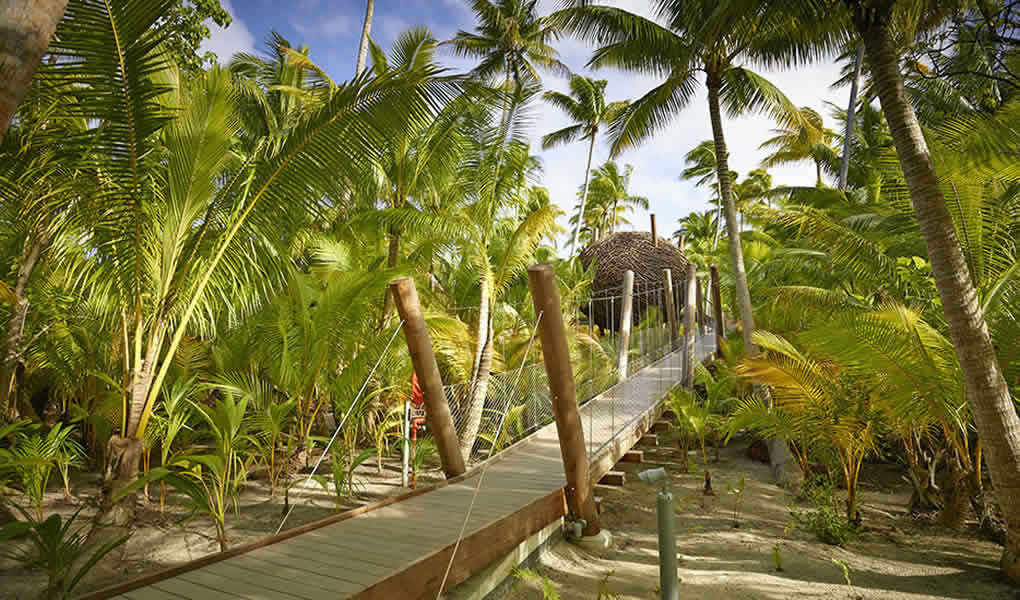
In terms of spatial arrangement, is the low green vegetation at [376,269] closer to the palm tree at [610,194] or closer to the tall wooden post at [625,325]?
the tall wooden post at [625,325]

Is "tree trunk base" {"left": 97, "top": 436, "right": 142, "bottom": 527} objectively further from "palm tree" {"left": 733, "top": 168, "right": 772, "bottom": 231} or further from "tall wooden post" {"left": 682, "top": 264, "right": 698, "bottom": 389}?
"palm tree" {"left": 733, "top": 168, "right": 772, "bottom": 231}

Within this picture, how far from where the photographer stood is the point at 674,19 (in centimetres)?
731

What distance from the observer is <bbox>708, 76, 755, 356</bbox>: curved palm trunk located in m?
7.40

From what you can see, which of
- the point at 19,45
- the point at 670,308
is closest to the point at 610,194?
the point at 670,308

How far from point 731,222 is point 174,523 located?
7.89m

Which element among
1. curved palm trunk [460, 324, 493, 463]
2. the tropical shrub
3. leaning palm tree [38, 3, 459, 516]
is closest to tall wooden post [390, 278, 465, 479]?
leaning palm tree [38, 3, 459, 516]

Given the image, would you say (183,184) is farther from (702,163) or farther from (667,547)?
(702,163)

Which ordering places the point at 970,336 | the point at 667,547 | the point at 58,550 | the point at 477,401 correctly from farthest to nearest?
1. the point at 477,401
2. the point at 970,336
3. the point at 58,550
4. the point at 667,547

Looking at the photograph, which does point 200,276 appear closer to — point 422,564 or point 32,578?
point 32,578

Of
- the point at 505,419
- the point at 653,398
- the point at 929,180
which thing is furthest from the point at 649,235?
the point at 929,180

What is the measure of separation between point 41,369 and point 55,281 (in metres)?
1.76

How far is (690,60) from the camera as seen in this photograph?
6.98 m

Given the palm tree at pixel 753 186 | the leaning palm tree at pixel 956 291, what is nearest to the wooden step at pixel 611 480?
the leaning palm tree at pixel 956 291

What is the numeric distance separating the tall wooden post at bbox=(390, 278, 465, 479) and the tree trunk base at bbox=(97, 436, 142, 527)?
6.94 ft
